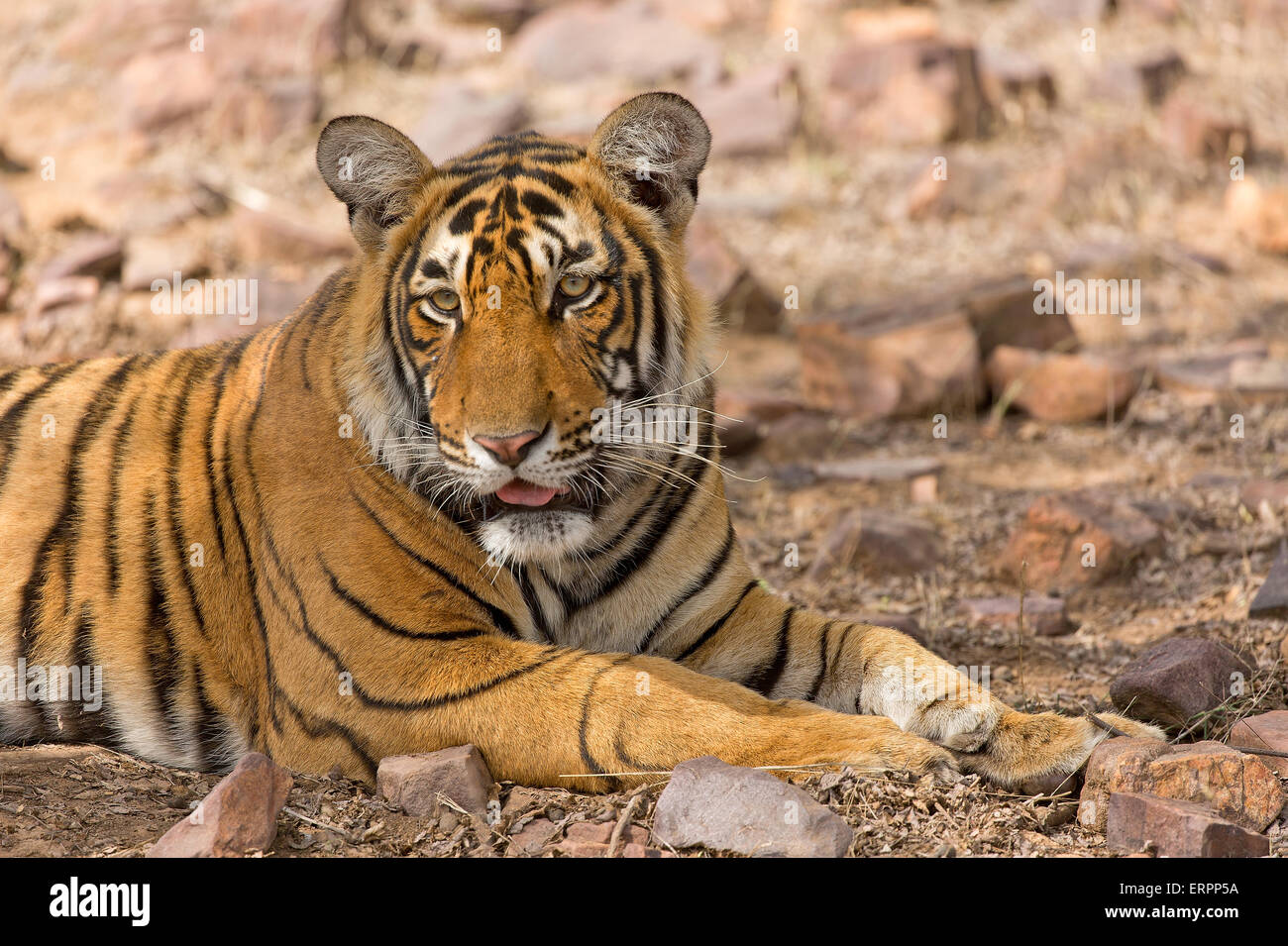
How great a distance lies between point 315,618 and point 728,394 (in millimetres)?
3090

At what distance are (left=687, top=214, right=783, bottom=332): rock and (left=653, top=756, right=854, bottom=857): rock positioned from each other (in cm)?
417

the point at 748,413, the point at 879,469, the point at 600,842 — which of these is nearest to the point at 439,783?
the point at 600,842

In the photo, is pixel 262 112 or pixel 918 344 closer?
pixel 918 344

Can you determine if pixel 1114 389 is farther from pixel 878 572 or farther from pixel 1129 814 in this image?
pixel 1129 814

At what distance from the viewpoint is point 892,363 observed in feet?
18.1

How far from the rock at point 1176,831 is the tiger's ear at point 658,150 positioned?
1.60 metres

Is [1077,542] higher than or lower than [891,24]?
lower

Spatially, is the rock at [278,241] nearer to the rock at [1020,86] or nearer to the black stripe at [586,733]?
the rock at [1020,86]

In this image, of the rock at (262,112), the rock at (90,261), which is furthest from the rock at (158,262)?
the rock at (262,112)

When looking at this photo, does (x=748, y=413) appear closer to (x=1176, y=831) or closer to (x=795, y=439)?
(x=795, y=439)

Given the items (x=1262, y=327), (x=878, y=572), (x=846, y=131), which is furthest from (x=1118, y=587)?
(x=846, y=131)

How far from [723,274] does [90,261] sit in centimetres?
328

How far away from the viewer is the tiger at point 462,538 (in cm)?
257

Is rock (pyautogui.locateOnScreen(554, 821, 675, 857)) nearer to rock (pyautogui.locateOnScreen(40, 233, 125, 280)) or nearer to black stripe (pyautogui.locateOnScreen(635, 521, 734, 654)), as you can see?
black stripe (pyautogui.locateOnScreen(635, 521, 734, 654))
